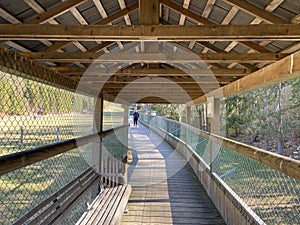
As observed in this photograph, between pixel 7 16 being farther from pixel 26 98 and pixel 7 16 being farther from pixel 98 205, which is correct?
pixel 98 205

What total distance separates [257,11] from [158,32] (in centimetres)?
120

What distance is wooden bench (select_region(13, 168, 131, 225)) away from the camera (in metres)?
2.03

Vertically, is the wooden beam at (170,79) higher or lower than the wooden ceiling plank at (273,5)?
lower

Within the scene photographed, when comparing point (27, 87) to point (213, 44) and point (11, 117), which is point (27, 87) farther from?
point (213, 44)

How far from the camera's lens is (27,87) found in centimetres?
253

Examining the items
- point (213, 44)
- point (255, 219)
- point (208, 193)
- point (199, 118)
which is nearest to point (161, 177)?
point (208, 193)

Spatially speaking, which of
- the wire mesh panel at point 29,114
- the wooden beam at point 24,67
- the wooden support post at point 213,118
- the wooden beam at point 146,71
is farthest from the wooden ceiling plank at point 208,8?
the wooden support post at point 213,118

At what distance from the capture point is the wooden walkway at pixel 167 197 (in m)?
3.89

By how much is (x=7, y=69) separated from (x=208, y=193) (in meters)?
4.12

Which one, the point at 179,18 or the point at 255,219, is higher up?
the point at 179,18

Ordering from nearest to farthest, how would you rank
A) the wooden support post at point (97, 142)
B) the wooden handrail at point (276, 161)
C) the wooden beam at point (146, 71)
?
the wooden handrail at point (276, 161) → the wooden support post at point (97, 142) → the wooden beam at point (146, 71)

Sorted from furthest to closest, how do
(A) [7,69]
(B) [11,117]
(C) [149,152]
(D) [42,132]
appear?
(C) [149,152] → (D) [42,132] → (B) [11,117] → (A) [7,69]

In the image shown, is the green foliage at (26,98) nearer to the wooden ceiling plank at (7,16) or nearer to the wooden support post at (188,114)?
the wooden ceiling plank at (7,16)

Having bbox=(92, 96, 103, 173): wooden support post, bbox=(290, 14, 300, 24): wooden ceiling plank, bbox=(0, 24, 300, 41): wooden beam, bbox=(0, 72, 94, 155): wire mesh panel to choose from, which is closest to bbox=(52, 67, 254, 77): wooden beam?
bbox=(0, 72, 94, 155): wire mesh panel
